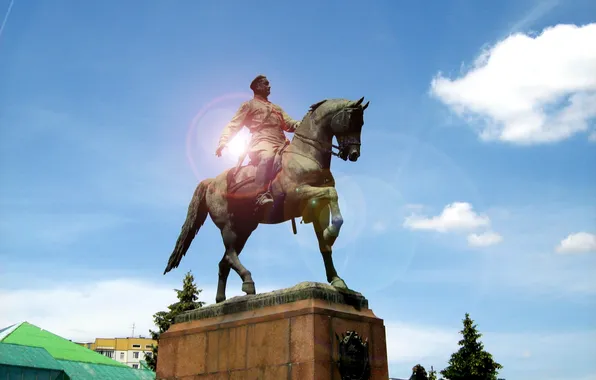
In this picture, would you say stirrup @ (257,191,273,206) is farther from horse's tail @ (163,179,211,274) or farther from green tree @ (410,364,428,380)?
green tree @ (410,364,428,380)

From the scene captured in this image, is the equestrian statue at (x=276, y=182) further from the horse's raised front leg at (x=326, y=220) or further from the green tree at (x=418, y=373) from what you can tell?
the green tree at (x=418, y=373)

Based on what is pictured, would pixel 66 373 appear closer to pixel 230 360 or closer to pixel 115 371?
pixel 115 371

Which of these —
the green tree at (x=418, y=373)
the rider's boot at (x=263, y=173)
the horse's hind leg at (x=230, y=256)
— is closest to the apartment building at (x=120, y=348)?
the green tree at (x=418, y=373)

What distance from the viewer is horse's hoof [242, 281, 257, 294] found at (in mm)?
9573

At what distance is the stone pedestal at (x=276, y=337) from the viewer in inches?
314

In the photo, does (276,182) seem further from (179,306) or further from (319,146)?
(179,306)

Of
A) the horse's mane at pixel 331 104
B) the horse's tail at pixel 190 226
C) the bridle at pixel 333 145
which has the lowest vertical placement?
the horse's tail at pixel 190 226

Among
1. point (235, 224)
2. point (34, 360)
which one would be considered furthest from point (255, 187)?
point (34, 360)

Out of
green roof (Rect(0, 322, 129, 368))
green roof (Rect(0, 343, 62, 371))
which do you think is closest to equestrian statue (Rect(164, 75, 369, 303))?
green roof (Rect(0, 343, 62, 371))

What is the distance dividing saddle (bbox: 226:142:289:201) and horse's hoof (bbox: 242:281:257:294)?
143 centimetres

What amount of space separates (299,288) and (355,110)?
309 cm

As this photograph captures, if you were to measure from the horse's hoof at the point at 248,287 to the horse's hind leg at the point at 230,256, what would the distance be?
162mm

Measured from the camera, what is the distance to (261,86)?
11.4m

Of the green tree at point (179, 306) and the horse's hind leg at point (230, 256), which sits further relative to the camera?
the green tree at point (179, 306)
